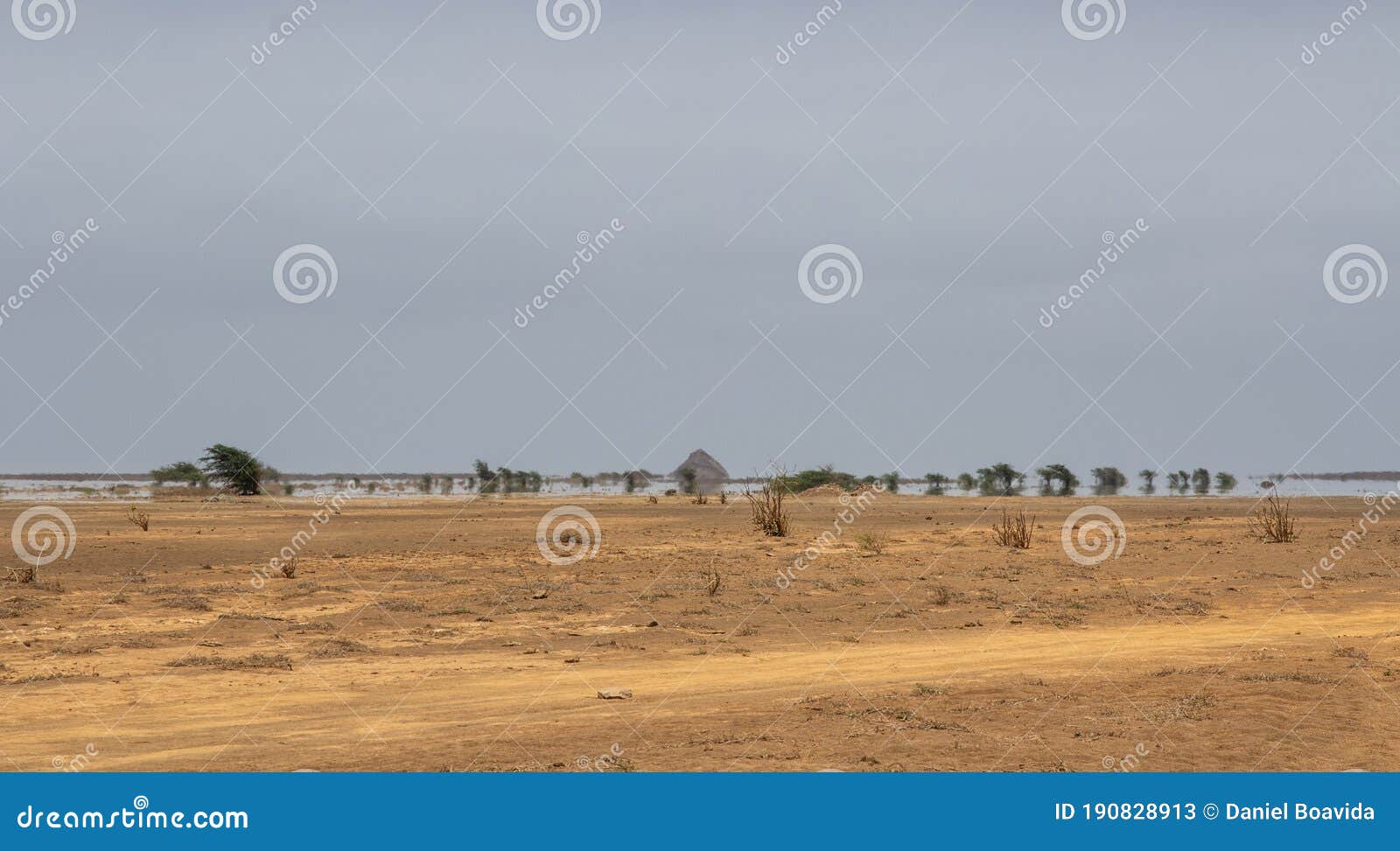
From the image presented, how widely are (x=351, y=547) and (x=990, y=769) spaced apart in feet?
64.3

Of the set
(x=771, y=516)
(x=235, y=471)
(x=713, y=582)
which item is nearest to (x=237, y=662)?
(x=713, y=582)

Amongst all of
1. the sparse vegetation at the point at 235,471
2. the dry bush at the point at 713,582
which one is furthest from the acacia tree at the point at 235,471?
the dry bush at the point at 713,582

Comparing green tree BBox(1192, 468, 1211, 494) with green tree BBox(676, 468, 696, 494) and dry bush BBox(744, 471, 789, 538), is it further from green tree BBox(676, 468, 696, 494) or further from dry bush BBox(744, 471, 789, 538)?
dry bush BBox(744, 471, 789, 538)

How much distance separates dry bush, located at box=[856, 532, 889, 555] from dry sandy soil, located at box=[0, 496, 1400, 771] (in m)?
0.23

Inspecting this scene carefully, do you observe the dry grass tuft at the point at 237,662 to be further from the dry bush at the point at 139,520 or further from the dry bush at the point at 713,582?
the dry bush at the point at 139,520

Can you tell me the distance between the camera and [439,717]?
424 inches

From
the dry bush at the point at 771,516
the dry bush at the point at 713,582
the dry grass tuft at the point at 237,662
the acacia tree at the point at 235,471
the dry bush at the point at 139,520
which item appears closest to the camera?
the dry grass tuft at the point at 237,662

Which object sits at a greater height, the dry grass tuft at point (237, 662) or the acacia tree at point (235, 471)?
the acacia tree at point (235, 471)

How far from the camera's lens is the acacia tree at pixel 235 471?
2190 inches

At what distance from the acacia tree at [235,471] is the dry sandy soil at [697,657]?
2738 cm

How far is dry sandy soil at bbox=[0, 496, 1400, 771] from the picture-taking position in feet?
31.1

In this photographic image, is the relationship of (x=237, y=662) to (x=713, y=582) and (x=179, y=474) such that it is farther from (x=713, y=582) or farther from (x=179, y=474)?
(x=179, y=474)
